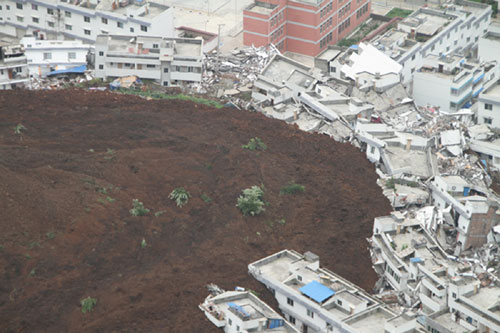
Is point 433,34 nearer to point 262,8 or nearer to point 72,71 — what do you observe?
point 262,8

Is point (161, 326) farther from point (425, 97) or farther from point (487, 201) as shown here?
point (425, 97)

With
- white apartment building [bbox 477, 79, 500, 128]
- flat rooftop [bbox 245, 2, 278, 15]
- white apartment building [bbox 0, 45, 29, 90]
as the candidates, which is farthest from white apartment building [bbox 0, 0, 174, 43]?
white apartment building [bbox 477, 79, 500, 128]

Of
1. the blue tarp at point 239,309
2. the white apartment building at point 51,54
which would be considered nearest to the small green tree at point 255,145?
the blue tarp at point 239,309

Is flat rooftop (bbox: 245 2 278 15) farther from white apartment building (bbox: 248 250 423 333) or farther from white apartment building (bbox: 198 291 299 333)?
white apartment building (bbox: 198 291 299 333)

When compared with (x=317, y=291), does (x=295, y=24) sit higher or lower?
higher

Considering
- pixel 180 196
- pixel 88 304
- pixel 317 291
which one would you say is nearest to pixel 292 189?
pixel 180 196

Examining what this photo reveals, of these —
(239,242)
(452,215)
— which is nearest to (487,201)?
(452,215)

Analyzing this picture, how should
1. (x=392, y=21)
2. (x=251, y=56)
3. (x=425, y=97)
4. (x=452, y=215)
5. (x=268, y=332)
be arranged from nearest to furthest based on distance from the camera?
1. (x=268, y=332)
2. (x=452, y=215)
3. (x=425, y=97)
4. (x=251, y=56)
5. (x=392, y=21)
